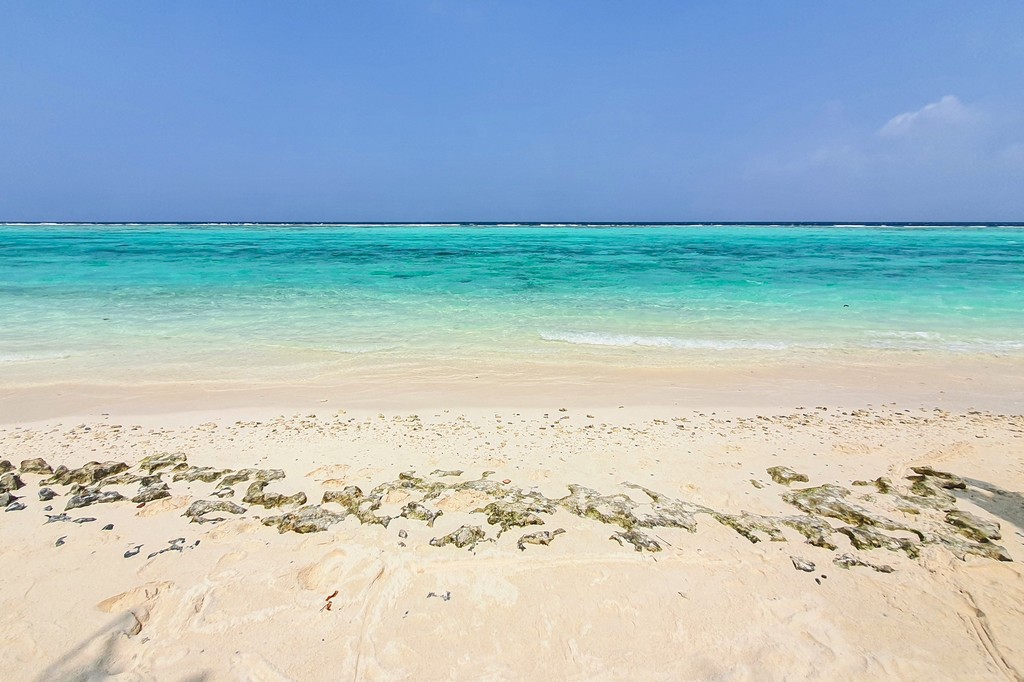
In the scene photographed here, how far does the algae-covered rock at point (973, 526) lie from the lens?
10.5ft

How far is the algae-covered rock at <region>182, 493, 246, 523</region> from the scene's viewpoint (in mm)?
3396

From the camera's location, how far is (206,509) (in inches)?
138

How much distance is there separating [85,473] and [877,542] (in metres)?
6.20

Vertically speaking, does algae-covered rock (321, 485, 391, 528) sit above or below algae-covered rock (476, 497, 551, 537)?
below

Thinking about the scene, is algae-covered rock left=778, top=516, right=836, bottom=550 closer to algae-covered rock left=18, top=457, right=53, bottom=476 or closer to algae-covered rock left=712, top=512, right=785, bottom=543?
algae-covered rock left=712, top=512, right=785, bottom=543

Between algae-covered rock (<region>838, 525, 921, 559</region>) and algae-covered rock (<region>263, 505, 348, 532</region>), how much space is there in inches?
143

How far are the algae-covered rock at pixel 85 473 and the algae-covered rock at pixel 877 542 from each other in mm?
5882

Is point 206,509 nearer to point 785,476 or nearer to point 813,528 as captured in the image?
point 813,528

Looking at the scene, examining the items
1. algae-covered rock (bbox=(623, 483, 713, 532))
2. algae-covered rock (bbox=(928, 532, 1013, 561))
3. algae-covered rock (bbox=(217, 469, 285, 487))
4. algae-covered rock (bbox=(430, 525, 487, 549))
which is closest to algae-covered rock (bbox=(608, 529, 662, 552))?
algae-covered rock (bbox=(623, 483, 713, 532))

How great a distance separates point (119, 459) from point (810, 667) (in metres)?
5.60

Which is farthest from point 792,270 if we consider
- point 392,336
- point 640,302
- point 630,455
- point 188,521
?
point 188,521

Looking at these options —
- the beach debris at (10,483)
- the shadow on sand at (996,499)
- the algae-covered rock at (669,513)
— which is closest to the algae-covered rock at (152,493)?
the beach debris at (10,483)

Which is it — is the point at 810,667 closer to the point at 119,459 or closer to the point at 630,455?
the point at 630,455

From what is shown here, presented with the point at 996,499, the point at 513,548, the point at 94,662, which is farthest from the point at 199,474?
the point at 996,499
